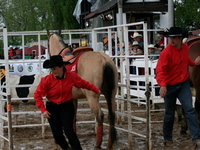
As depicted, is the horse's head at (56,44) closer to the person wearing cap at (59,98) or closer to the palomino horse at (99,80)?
the palomino horse at (99,80)

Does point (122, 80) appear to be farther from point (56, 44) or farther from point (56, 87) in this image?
point (56, 87)

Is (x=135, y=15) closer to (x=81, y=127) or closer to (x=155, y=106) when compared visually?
(x=155, y=106)

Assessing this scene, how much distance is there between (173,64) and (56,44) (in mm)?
2702

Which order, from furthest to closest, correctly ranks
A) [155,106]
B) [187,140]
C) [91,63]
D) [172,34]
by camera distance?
[155,106] → [187,140] → [91,63] → [172,34]

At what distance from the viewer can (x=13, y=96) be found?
31.6 feet

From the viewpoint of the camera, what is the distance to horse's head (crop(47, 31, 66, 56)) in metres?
8.78

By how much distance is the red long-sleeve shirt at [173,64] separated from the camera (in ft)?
23.3

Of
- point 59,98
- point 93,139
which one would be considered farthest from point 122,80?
point 59,98

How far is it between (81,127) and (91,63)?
291cm

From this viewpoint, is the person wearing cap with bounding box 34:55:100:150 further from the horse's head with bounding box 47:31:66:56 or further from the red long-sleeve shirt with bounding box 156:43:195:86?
the horse's head with bounding box 47:31:66:56

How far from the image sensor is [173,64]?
23.5 ft

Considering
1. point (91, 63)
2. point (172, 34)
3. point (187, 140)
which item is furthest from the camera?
point (187, 140)

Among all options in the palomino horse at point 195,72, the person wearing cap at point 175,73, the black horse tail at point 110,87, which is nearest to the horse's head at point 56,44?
the black horse tail at point 110,87

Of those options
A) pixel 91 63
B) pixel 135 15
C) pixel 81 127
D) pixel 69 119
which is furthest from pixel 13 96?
pixel 135 15
